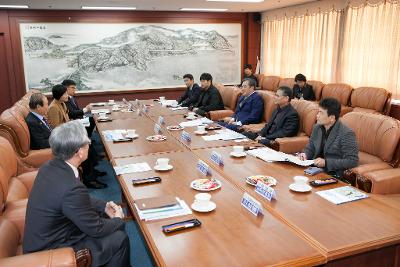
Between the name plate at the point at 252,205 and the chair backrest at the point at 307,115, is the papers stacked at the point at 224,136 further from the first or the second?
the name plate at the point at 252,205

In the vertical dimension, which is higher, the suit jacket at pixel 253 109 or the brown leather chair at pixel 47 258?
the suit jacket at pixel 253 109

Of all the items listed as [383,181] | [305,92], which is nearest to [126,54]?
[305,92]

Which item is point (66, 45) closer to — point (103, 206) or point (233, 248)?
point (103, 206)

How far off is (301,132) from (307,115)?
0.22 meters

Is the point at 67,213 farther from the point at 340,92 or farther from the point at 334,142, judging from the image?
the point at 340,92

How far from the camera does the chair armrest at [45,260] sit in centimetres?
153

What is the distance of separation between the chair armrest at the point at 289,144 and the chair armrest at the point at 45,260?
2465 mm

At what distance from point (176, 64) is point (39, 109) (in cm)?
493

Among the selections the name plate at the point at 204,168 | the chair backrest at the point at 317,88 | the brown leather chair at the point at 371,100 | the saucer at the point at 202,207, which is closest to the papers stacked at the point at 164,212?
the saucer at the point at 202,207

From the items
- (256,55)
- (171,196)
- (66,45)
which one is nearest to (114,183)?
(171,196)

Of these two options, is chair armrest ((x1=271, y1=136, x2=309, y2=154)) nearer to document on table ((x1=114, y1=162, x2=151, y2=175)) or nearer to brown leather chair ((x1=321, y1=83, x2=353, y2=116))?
document on table ((x1=114, y1=162, x2=151, y2=175))

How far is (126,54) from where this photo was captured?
7.73m

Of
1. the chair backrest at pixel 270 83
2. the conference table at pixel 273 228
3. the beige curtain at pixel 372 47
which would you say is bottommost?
the conference table at pixel 273 228

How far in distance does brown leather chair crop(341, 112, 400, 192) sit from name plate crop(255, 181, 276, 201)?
3.10ft
